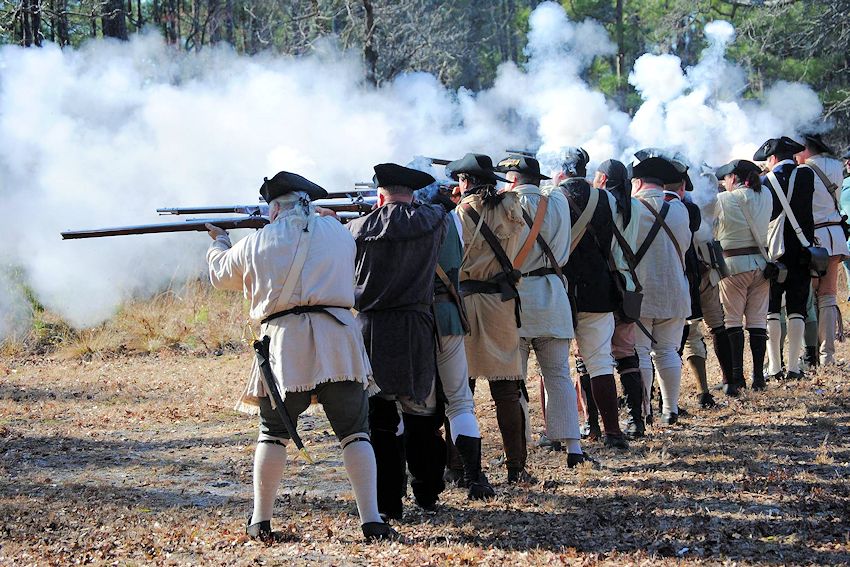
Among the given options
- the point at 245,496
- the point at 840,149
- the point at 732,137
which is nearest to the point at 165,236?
the point at 732,137

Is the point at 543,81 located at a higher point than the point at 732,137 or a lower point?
higher

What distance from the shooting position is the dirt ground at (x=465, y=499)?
5277 millimetres

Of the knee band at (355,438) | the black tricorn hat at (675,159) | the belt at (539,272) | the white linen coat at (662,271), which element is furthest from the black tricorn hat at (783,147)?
the knee band at (355,438)

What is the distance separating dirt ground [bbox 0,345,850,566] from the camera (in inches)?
208

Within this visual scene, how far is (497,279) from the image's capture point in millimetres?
6602

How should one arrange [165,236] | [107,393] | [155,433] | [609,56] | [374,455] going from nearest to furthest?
[374,455], [155,433], [107,393], [165,236], [609,56]

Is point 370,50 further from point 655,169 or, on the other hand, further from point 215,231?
point 215,231

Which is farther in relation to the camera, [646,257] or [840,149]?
[840,149]

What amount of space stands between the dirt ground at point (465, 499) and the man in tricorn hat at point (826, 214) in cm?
86

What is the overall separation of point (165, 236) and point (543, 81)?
7031mm

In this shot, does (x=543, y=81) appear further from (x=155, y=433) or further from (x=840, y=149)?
(x=155, y=433)

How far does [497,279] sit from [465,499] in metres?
1.30

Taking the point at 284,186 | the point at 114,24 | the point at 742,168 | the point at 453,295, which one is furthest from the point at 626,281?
the point at 114,24

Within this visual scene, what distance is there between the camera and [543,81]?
18797mm
